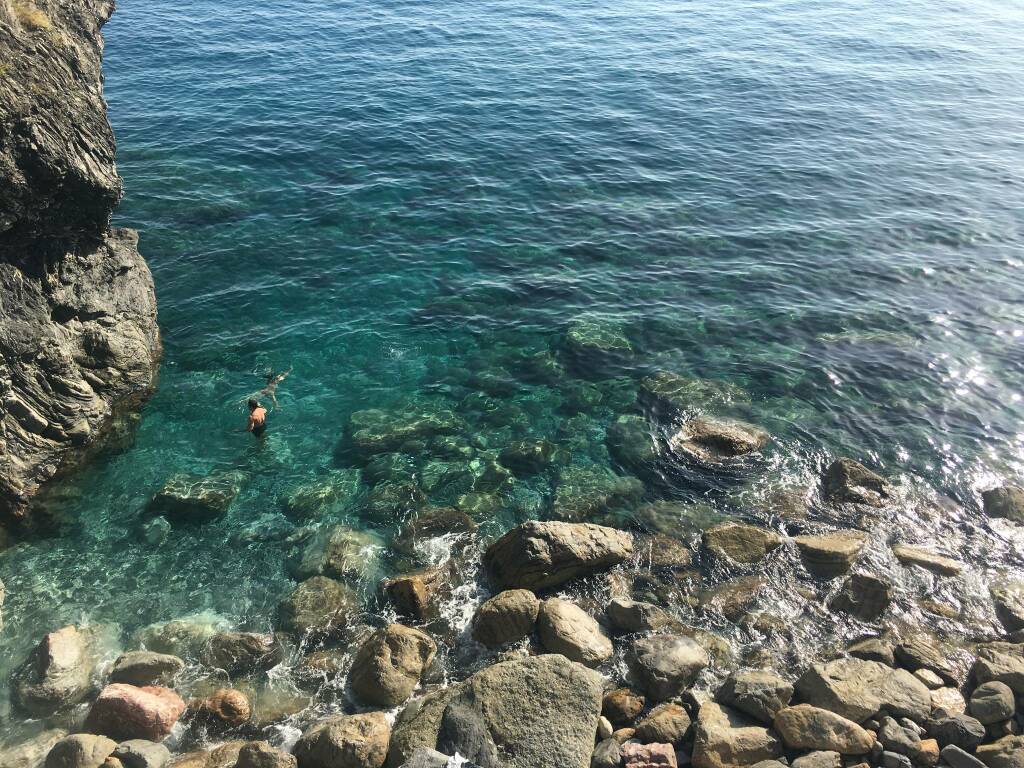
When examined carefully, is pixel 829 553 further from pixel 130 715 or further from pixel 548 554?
pixel 130 715

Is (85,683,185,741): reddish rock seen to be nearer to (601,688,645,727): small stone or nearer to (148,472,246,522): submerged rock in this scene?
(148,472,246,522): submerged rock

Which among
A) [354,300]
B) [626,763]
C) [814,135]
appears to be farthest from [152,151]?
[814,135]

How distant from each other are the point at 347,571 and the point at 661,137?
40.0 metres

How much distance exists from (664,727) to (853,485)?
11.3m

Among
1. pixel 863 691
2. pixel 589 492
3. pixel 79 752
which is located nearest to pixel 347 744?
pixel 79 752

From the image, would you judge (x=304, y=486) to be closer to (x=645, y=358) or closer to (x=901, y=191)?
(x=645, y=358)

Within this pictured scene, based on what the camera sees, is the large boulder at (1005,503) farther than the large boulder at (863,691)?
Yes

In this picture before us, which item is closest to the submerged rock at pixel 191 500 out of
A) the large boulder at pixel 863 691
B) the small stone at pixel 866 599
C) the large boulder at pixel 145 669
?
the large boulder at pixel 145 669

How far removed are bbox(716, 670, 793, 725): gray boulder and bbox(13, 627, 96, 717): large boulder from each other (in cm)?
1501

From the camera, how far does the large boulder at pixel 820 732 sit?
13242 millimetres

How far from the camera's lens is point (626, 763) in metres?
12.9

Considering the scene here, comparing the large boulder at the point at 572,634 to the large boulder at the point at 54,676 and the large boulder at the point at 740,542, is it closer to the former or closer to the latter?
the large boulder at the point at 740,542

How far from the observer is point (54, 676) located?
14.5 meters

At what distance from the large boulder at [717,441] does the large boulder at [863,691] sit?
317 inches
